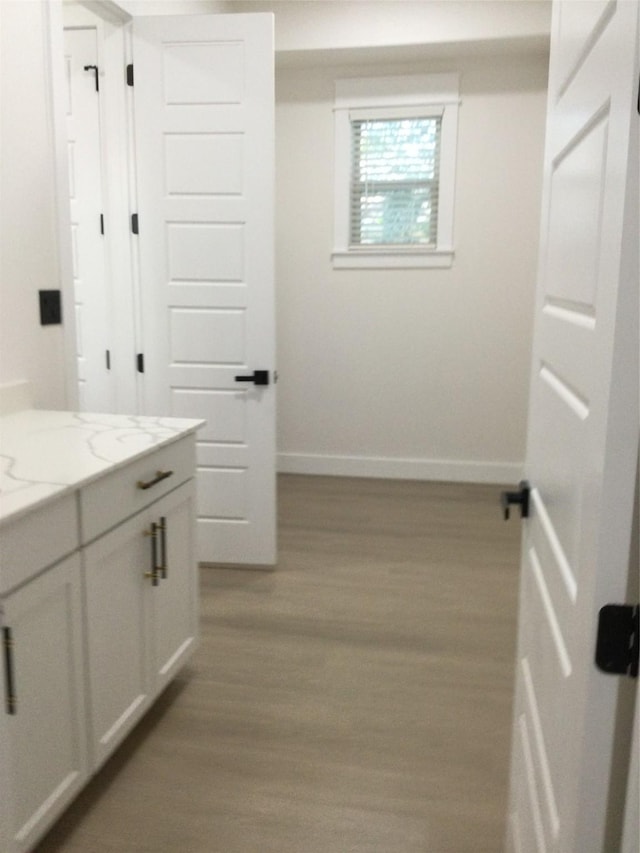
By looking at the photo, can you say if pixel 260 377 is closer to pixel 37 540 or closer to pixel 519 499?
pixel 37 540

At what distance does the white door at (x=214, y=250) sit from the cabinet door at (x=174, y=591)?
38.2 inches

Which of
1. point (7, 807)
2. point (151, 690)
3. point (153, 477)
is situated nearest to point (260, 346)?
point (153, 477)

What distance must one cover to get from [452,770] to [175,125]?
2718mm

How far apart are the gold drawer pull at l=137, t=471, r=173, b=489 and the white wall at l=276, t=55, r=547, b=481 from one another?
9.60 feet

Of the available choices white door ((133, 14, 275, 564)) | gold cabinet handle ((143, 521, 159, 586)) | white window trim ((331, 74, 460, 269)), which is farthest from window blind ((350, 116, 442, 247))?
gold cabinet handle ((143, 521, 159, 586))

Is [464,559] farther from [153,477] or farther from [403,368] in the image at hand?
[153,477]

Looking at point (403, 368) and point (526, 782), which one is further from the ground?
point (403, 368)

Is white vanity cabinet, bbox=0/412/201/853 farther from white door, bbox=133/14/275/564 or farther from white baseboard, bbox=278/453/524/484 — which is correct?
white baseboard, bbox=278/453/524/484

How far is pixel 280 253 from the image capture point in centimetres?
487

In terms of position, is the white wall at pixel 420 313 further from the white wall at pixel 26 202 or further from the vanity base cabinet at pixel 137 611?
the vanity base cabinet at pixel 137 611

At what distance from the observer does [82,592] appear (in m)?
1.68

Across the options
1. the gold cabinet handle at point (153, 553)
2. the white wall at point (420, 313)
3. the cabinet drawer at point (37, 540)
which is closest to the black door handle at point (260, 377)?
the gold cabinet handle at point (153, 553)

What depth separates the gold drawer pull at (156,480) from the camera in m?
1.92

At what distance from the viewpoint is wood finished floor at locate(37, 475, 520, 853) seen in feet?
5.90
